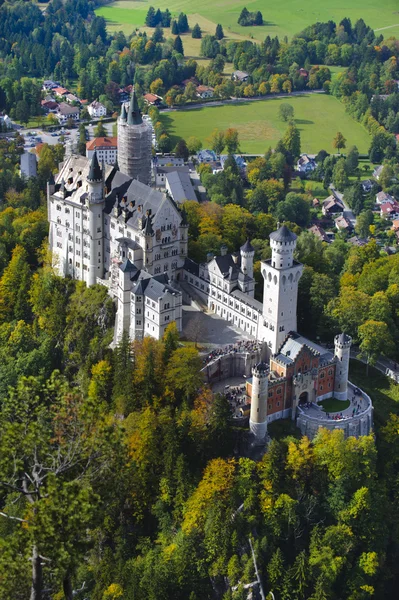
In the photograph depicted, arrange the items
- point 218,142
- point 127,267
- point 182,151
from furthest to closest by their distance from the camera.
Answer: point 218,142, point 182,151, point 127,267

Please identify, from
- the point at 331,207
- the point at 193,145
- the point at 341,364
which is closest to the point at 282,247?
the point at 341,364

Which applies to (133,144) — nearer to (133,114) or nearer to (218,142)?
(133,114)

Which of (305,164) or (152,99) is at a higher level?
(152,99)

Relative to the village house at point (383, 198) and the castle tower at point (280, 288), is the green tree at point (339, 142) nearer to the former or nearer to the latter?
the village house at point (383, 198)

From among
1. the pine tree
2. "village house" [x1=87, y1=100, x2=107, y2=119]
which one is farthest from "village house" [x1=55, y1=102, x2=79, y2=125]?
the pine tree

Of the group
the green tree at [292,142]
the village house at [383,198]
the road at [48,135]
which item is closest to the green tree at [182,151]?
the road at [48,135]

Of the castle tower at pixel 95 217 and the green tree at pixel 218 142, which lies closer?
the castle tower at pixel 95 217

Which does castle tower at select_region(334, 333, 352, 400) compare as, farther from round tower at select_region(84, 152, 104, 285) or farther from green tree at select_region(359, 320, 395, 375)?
round tower at select_region(84, 152, 104, 285)
